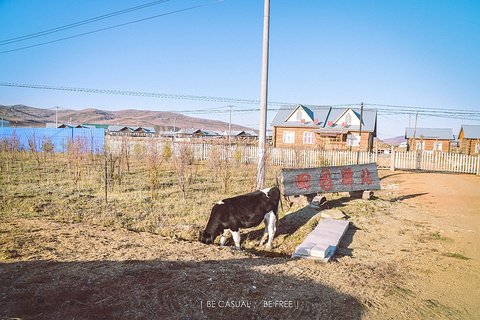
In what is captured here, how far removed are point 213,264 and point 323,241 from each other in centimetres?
232

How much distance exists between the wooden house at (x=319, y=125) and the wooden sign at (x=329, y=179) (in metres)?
25.1

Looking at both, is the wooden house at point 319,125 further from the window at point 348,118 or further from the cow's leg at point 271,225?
the cow's leg at point 271,225

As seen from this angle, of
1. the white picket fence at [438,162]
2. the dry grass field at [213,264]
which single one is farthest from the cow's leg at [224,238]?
the white picket fence at [438,162]

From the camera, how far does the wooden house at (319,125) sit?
35.1 m

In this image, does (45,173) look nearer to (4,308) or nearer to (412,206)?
(4,308)

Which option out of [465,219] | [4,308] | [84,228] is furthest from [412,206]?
[4,308]

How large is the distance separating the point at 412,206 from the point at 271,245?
5451 millimetres

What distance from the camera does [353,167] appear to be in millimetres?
9852

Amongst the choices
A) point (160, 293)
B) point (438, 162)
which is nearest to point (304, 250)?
point (160, 293)

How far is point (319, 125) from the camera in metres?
37.2

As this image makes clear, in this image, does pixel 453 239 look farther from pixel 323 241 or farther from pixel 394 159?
pixel 394 159

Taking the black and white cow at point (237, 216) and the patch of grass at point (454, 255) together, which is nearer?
the patch of grass at point (454, 255)

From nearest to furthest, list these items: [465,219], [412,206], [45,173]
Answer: [465,219] → [412,206] → [45,173]

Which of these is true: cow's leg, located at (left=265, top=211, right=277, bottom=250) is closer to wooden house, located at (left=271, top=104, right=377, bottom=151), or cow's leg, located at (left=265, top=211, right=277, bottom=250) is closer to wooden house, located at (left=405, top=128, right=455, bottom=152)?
wooden house, located at (left=271, top=104, right=377, bottom=151)
